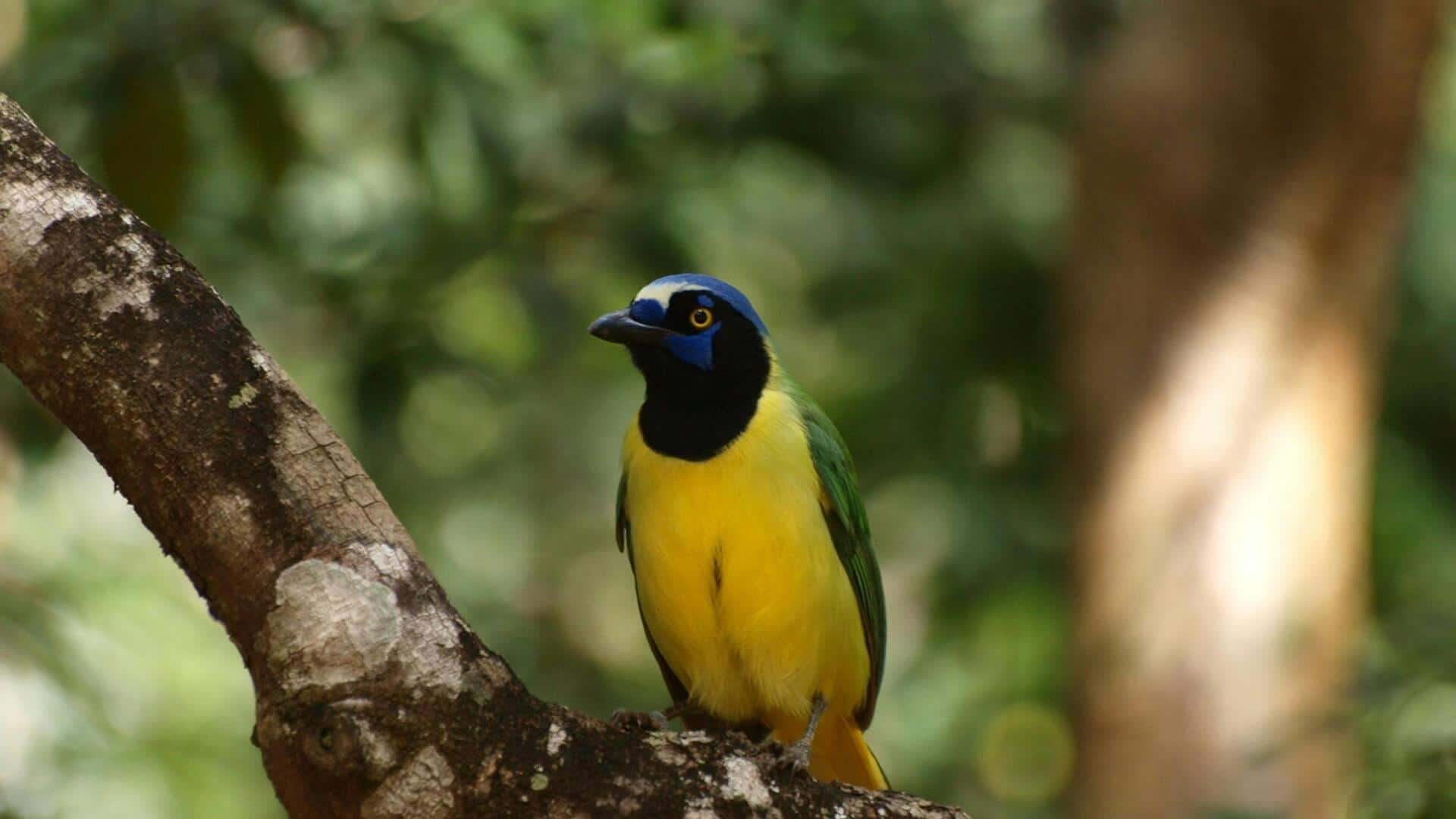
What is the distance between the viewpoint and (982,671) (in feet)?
26.5

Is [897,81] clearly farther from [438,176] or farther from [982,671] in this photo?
[982,671]

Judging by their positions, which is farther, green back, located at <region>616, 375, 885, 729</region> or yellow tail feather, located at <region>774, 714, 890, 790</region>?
yellow tail feather, located at <region>774, 714, 890, 790</region>

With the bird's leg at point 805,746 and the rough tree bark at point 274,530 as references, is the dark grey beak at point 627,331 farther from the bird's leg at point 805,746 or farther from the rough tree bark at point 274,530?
the rough tree bark at point 274,530

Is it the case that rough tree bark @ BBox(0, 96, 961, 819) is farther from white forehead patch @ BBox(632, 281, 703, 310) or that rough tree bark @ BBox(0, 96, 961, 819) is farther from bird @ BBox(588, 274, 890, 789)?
white forehead patch @ BBox(632, 281, 703, 310)

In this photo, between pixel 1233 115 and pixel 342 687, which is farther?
pixel 1233 115

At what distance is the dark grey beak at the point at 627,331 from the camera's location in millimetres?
4012

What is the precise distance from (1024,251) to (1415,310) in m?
2.48

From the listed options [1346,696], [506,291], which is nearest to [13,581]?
[506,291]

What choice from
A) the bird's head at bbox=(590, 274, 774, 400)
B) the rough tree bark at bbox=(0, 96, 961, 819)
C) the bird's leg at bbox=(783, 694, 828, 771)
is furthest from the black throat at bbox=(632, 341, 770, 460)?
the rough tree bark at bbox=(0, 96, 961, 819)

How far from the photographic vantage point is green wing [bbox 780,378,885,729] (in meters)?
4.09

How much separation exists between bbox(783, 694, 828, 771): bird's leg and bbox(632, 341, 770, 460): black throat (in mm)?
680

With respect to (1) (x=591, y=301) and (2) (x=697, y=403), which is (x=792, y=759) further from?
(1) (x=591, y=301)

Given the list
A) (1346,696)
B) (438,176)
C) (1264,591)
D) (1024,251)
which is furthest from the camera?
(1024,251)

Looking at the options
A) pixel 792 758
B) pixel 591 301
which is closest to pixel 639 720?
pixel 792 758
